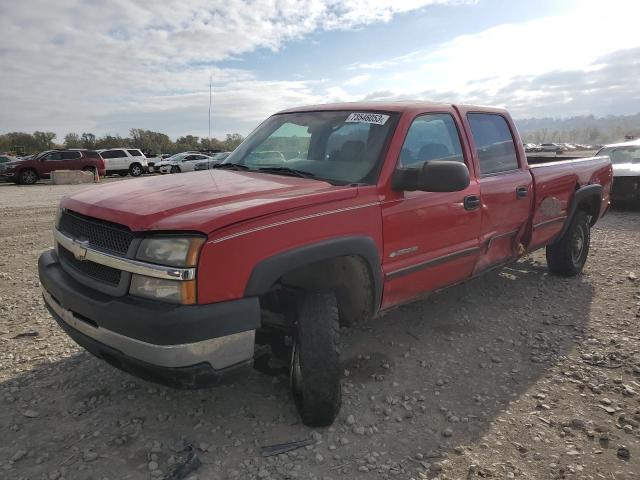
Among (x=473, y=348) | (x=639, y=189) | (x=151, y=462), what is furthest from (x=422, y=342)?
(x=639, y=189)

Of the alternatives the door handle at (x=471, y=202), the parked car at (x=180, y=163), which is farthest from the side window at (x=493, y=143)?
the parked car at (x=180, y=163)

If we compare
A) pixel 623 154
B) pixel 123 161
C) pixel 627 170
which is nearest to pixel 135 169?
pixel 123 161

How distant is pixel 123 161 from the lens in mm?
27625

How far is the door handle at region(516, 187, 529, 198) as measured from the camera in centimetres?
415

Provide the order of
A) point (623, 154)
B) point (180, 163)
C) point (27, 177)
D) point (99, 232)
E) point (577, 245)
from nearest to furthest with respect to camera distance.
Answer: point (99, 232), point (577, 245), point (623, 154), point (27, 177), point (180, 163)

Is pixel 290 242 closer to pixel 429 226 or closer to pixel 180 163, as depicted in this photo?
pixel 429 226

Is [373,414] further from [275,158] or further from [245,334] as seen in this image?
[275,158]

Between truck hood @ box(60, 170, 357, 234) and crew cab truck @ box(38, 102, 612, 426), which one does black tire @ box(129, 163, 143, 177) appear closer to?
crew cab truck @ box(38, 102, 612, 426)

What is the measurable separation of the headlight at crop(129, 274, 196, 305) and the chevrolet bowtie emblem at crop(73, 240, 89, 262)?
440mm

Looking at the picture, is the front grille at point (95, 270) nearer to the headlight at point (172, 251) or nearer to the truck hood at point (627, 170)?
the headlight at point (172, 251)

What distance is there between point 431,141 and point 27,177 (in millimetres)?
23091

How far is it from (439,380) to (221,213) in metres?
1.94

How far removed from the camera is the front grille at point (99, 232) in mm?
2377

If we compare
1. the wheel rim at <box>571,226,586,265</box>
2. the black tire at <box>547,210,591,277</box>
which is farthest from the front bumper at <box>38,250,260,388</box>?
the wheel rim at <box>571,226,586,265</box>
